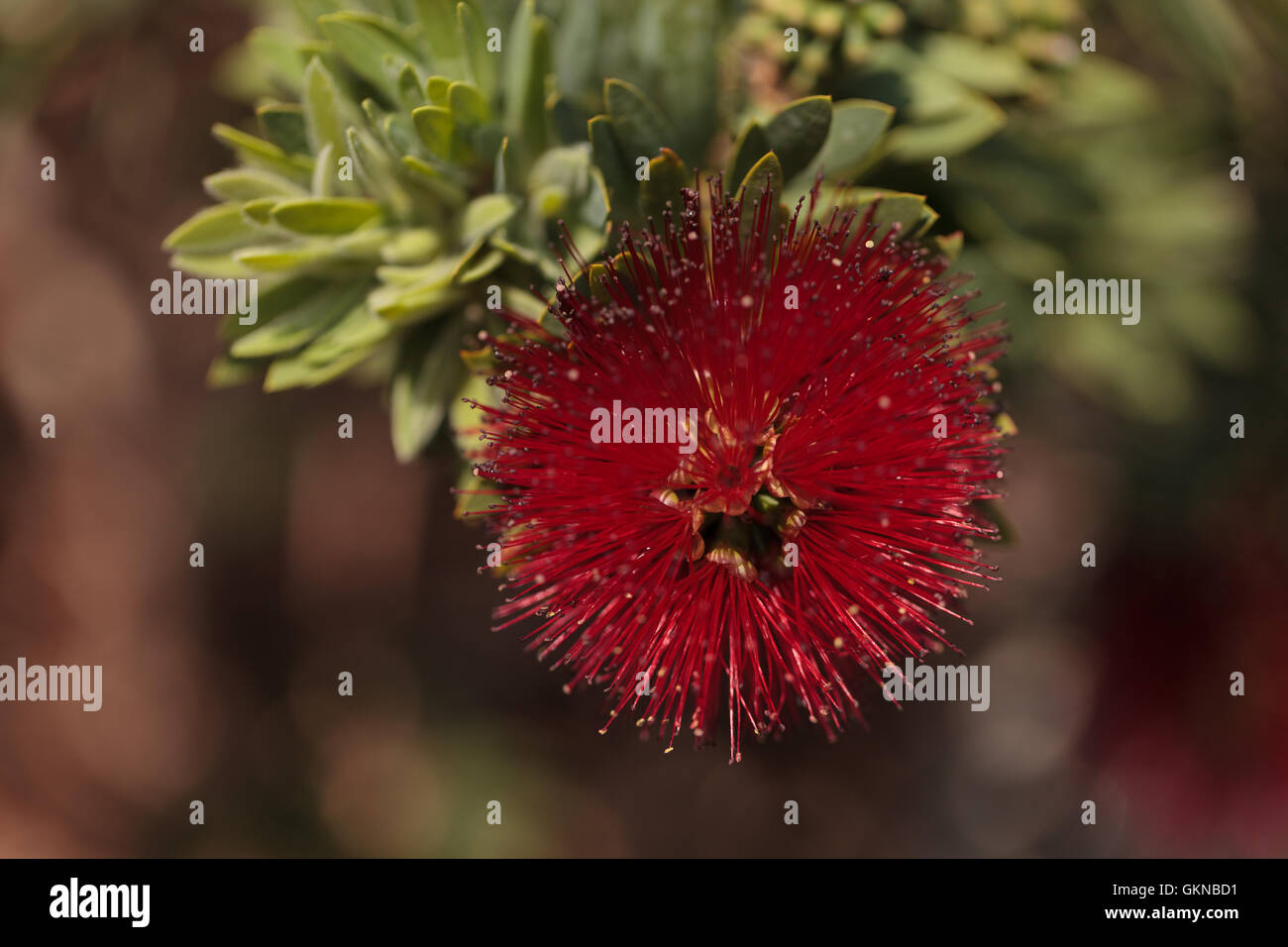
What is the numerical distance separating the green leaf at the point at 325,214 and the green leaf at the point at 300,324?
128 millimetres

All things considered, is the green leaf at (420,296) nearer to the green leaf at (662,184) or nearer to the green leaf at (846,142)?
the green leaf at (662,184)

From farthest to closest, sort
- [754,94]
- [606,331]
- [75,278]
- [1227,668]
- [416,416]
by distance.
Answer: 1. [75,278]
2. [1227,668]
3. [754,94]
4. [416,416]
5. [606,331]

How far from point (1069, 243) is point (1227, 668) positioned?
6.22ft

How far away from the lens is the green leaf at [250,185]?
1663 millimetres

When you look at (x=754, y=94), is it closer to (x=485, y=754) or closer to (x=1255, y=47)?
(x=1255, y=47)

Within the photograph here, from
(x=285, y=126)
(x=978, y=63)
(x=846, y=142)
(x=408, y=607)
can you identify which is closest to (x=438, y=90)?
(x=285, y=126)

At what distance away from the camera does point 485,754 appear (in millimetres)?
3859

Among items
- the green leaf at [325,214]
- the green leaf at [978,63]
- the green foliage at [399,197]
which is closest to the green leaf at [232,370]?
the green foliage at [399,197]

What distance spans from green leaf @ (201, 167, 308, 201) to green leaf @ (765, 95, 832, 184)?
2.92 feet

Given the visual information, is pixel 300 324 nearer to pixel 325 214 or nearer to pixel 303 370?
pixel 303 370

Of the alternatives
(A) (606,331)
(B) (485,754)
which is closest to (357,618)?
(B) (485,754)

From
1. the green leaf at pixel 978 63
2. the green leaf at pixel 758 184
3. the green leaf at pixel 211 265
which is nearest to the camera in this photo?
the green leaf at pixel 758 184

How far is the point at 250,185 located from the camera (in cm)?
168

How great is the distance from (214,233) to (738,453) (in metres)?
1.05
